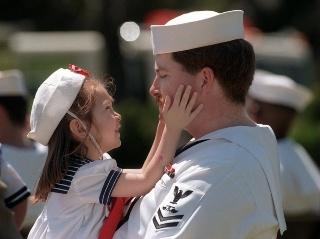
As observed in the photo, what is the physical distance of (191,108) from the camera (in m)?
3.76

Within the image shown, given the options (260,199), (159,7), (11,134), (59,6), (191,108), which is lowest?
(159,7)

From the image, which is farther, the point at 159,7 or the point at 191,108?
the point at 159,7

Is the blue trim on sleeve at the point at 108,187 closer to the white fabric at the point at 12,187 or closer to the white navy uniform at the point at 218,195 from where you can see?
the white navy uniform at the point at 218,195

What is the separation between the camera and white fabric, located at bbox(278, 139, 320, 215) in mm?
6805

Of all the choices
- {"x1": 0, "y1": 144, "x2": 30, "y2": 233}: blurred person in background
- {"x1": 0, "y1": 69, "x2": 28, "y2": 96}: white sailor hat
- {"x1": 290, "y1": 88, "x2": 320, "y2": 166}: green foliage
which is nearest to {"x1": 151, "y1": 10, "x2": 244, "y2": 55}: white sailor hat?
{"x1": 0, "y1": 144, "x2": 30, "y2": 233}: blurred person in background

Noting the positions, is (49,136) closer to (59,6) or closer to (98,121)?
(98,121)

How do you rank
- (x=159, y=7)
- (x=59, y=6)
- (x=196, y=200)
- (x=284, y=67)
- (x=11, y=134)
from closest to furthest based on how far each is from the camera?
1. (x=196, y=200)
2. (x=11, y=134)
3. (x=284, y=67)
4. (x=59, y=6)
5. (x=159, y=7)

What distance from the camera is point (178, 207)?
3566 millimetres

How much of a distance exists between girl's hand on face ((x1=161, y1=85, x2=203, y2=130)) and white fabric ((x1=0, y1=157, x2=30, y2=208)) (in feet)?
4.26

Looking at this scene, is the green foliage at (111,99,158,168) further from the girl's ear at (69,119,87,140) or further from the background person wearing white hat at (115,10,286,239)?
the background person wearing white hat at (115,10,286,239)

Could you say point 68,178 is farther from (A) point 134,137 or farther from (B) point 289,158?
(A) point 134,137

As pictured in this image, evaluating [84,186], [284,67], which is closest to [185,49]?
[84,186]

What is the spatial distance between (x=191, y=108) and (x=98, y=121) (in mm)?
401

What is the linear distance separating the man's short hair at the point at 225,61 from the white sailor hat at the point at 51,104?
0.44m
